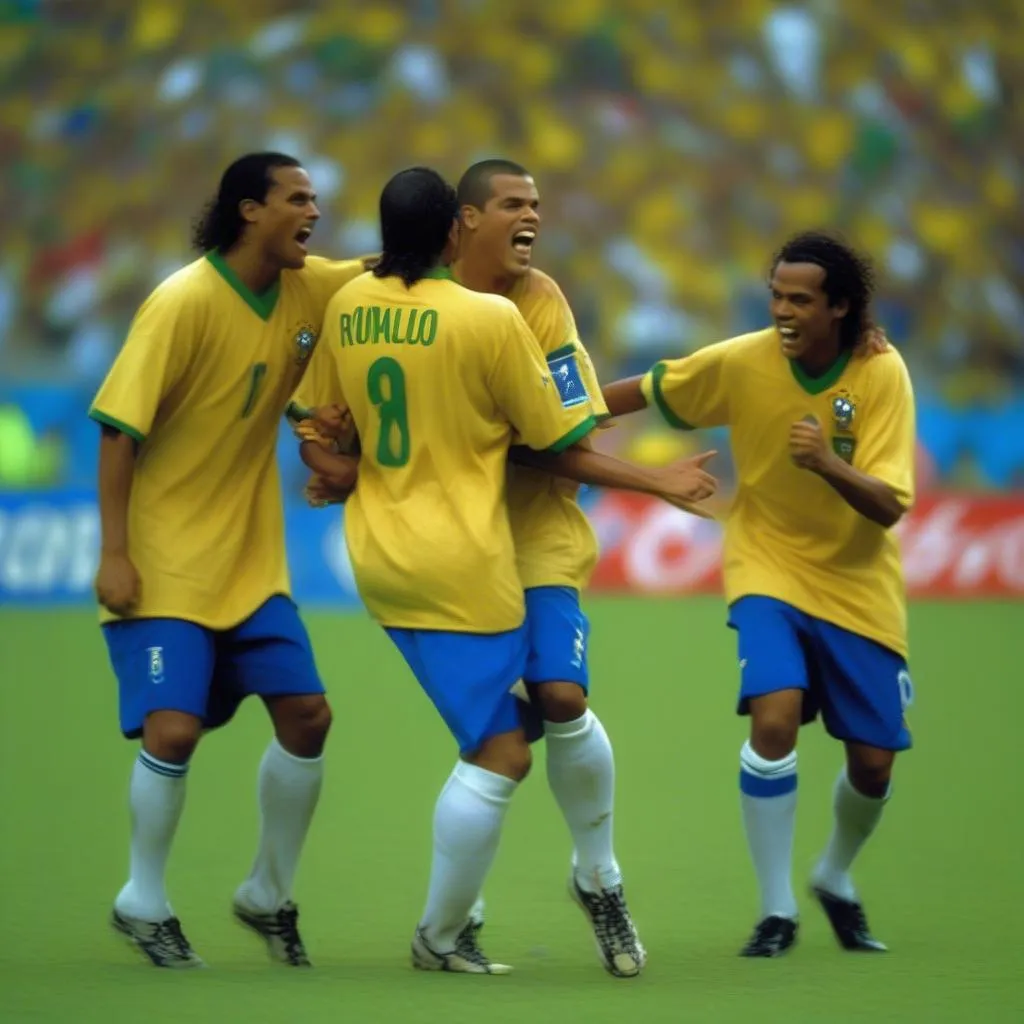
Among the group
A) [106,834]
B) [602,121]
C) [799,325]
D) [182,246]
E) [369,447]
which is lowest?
[106,834]

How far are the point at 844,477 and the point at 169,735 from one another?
1922 millimetres

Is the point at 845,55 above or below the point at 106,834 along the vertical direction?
above

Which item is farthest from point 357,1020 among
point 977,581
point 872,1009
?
point 977,581

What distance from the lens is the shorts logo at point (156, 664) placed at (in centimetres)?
578

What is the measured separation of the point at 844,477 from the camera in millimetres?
5930

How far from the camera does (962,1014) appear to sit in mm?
4957

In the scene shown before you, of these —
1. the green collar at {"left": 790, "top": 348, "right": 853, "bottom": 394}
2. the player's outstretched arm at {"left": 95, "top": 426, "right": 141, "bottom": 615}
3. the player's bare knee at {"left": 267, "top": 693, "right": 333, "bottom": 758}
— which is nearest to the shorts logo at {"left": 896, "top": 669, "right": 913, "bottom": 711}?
the green collar at {"left": 790, "top": 348, "right": 853, "bottom": 394}

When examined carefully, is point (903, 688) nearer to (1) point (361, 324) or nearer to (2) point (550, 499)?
(2) point (550, 499)

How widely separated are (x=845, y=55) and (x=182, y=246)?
834 cm

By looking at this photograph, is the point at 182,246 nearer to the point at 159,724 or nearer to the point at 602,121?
the point at 602,121

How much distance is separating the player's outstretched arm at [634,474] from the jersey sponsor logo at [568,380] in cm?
13

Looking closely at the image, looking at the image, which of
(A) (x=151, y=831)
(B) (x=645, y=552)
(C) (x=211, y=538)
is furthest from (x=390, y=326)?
(B) (x=645, y=552)

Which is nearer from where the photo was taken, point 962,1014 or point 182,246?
point 962,1014

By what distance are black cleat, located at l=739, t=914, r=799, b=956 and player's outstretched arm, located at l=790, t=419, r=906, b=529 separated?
114cm
